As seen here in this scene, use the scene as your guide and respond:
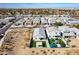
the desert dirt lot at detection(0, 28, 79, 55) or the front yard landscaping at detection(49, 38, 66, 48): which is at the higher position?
the front yard landscaping at detection(49, 38, 66, 48)

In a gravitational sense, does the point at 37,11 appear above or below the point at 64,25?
above

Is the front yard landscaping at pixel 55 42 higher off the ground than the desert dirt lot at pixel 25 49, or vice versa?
the front yard landscaping at pixel 55 42

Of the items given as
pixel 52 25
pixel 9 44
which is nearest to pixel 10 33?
pixel 9 44

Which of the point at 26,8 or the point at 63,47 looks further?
the point at 26,8

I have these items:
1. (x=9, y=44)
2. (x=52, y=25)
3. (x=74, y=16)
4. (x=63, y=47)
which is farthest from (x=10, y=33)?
(x=74, y=16)

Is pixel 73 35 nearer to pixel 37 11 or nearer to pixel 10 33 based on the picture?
pixel 37 11

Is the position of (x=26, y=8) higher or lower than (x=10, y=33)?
higher

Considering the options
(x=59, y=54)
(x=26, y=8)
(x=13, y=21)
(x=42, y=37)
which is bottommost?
(x=59, y=54)

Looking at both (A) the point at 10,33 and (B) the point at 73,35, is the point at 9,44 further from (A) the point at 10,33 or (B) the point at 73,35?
(B) the point at 73,35

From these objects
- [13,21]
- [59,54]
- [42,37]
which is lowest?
[59,54]
